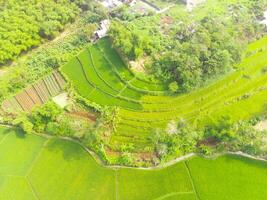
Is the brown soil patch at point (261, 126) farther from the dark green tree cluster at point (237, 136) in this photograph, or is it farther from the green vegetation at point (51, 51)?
the green vegetation at point (51, 51)

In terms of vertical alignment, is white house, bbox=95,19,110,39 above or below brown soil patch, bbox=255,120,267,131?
above

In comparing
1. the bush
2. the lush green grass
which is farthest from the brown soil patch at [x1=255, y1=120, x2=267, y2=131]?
the bush

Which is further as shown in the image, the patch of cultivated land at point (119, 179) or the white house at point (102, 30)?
the white house at point (102, 30)

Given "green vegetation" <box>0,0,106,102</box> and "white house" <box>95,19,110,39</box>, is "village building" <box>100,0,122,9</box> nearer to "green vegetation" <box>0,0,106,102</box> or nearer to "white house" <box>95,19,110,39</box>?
"green vegetation" <box>0,0,106,102</box>

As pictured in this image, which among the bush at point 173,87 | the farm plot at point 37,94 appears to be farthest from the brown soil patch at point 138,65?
the farm plot at point 37,94

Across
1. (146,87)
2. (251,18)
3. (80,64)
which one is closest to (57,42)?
(80,64)

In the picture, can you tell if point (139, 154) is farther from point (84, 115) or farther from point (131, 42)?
point (131, 42)

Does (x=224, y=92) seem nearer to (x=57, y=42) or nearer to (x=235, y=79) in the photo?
(x=235, y=79)
